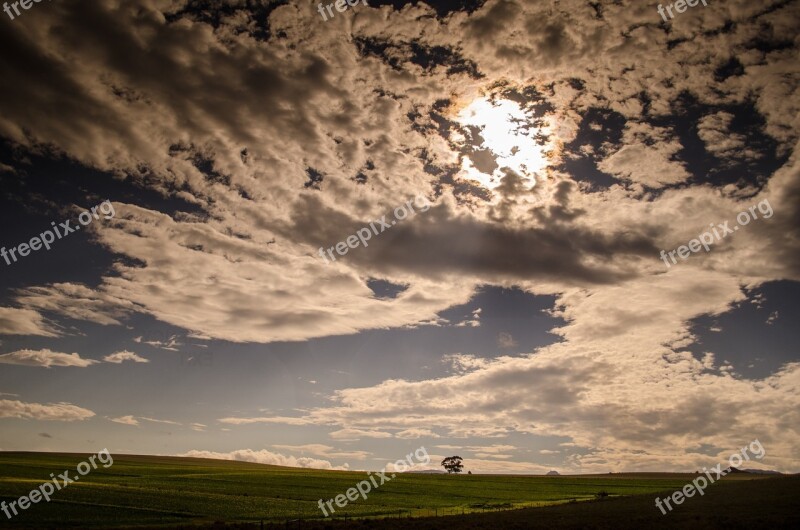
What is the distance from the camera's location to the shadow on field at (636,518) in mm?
41938

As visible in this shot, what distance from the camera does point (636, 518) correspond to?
1868 inches

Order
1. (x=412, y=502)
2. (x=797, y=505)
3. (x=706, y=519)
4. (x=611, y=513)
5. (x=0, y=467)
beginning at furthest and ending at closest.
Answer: (x=0, y=467) < (x=412, y=502) < (x=611, y=513) < (x=797, y=505) < (x=706, y=519)

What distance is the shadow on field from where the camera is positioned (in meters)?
41.9

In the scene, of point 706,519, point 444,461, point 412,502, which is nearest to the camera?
point 706,519

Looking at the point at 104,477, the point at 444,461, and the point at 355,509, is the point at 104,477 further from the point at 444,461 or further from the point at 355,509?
the point at 444,461

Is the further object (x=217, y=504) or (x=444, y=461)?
(x=444, y=461)

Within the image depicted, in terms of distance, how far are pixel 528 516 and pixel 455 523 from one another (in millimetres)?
10263

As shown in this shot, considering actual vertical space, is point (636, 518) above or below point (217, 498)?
below

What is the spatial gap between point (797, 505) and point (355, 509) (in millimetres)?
42434

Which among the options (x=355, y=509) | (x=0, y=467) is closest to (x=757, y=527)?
(x=355, y=509)

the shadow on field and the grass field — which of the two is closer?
the shadow on field

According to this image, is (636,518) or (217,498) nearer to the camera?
(636,518)

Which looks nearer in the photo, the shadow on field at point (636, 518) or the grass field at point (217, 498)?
the shadow on field at point (636, 518)

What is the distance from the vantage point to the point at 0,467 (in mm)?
79125
